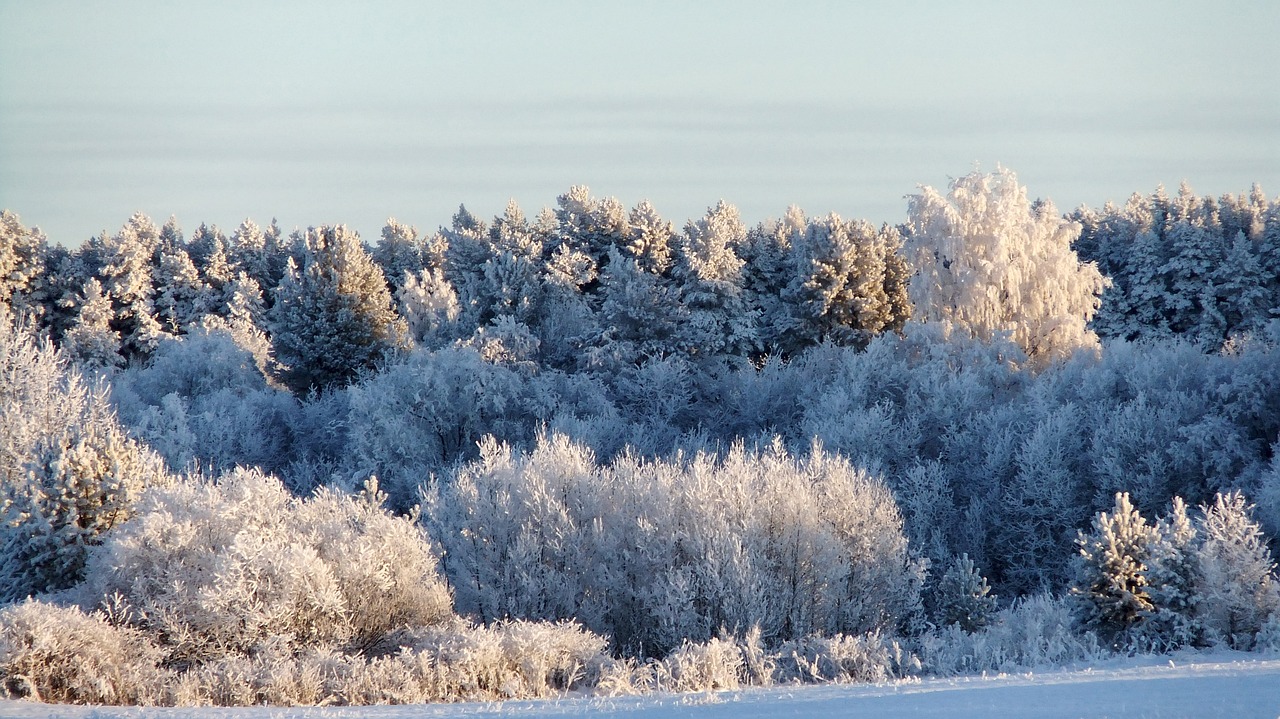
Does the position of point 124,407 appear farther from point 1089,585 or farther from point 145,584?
point 1089,585

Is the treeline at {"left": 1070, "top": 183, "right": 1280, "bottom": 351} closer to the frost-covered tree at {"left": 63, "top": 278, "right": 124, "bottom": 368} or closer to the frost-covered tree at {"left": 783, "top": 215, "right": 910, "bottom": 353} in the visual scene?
the frost-covered tree at {"left": 783, "top": 215, "right": 910, "bottom": 353}

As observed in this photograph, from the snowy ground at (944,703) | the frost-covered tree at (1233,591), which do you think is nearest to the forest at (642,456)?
the frost-covered tree at (1233,591)

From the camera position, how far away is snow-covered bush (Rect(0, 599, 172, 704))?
462 inches

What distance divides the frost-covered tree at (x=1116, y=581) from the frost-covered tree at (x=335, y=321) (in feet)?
98.3

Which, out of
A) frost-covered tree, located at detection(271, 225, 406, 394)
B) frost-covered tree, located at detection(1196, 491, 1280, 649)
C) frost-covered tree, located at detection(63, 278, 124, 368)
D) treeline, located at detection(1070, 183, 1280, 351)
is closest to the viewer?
frost-covered tree, located at detection(1196, 491, 1280, 649)

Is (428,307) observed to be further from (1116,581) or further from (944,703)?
(944,703)

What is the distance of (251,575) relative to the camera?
14.1 metres

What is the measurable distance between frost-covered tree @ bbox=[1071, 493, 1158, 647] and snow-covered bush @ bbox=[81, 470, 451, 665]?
333 inches

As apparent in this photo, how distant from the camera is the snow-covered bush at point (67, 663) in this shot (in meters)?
11.7

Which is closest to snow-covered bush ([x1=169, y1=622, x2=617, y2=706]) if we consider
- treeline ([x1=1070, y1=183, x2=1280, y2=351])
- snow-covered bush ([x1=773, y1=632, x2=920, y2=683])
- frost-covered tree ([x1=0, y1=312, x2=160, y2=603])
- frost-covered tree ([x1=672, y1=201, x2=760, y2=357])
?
snow-covered bush ([x1=773, y1=632, x2=920, y2=683])

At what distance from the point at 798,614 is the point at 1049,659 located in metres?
5.25

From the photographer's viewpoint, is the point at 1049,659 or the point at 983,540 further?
the point at 983,540

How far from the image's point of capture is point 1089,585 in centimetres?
1491

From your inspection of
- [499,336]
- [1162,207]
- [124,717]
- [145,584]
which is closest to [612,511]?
[145,584]
